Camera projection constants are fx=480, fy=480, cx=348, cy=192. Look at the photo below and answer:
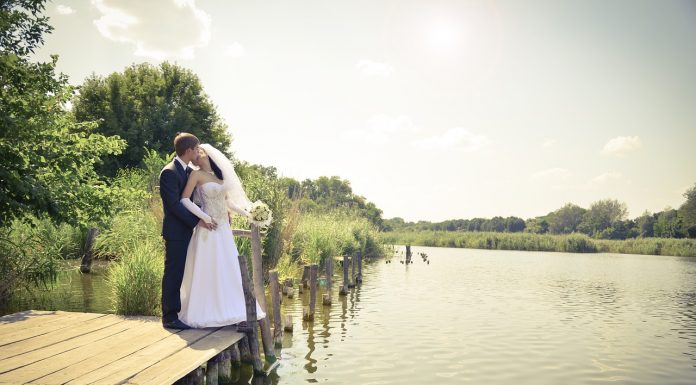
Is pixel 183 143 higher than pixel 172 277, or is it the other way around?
pixel 183 143

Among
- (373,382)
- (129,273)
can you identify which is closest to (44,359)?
(129,273)

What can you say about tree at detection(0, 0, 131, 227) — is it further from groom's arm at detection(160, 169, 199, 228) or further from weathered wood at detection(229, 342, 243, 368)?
weathered wood at detection(229, 342, 243, 368)

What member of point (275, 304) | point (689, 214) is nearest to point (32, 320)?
point (275, 304)

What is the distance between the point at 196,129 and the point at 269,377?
31.1 meters

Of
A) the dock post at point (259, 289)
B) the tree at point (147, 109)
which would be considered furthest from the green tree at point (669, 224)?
the dock post at point (259, 289)

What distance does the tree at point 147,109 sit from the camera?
3272 cm

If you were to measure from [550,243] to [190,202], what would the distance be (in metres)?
56.5

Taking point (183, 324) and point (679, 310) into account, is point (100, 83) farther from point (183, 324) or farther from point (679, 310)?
point (679, 310)

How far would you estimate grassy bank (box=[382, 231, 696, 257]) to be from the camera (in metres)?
52.8

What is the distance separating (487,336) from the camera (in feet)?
37.7

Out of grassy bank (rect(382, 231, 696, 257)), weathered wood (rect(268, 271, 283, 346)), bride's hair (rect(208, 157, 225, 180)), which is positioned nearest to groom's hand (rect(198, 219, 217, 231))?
bride's hair (rect(208, 157, 225, 180))

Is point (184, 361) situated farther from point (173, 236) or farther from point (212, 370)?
Answer: point (173, 236)

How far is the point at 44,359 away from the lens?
A: 4699 mm

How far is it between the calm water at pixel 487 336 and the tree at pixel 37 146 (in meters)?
3.84
